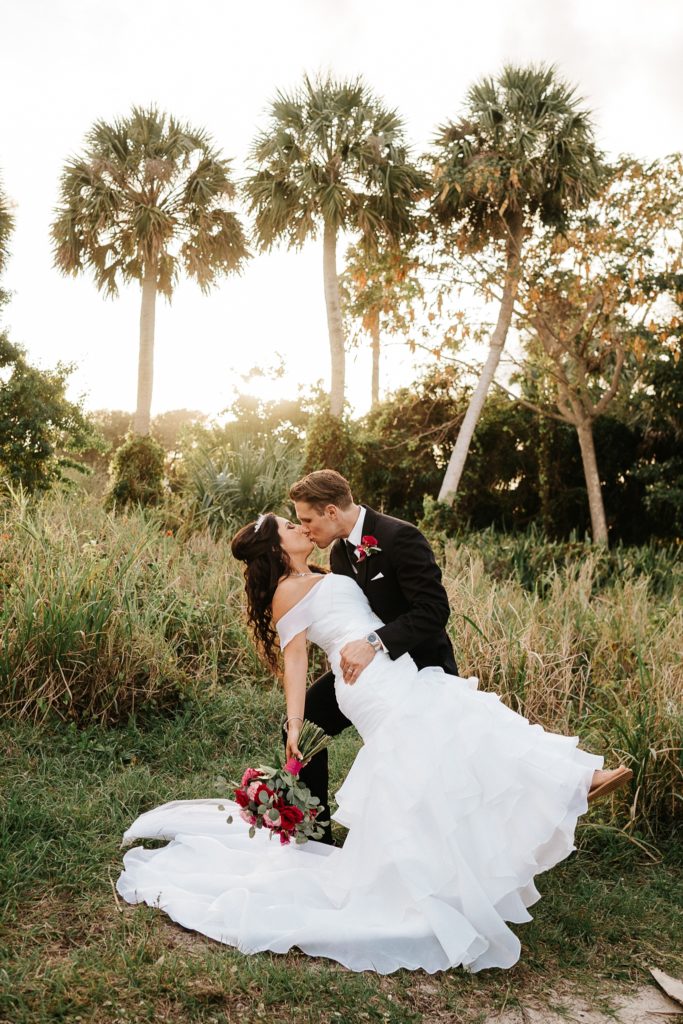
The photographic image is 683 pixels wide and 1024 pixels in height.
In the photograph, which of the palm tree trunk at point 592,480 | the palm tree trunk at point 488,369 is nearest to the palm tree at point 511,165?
the palm tree trunk at point 488,369

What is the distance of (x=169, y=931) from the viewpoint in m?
3.12

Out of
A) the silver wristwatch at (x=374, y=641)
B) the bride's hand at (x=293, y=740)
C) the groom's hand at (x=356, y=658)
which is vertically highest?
the silver wristwatch at (x=374, y=641)

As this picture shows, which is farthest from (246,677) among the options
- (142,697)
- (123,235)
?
(123,235)

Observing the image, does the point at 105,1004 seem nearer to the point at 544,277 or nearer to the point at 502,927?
the point at 502,927

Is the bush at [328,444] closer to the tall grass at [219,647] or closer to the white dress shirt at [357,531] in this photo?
the tall grass at [219,647]

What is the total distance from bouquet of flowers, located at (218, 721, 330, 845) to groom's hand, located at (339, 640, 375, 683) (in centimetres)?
46

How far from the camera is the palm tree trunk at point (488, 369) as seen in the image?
15.1 meters

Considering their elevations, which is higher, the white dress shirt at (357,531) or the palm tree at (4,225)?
the palm tree at (4,225)

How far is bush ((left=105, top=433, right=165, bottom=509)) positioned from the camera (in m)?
14.9

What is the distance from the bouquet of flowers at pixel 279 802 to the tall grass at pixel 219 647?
1947mm

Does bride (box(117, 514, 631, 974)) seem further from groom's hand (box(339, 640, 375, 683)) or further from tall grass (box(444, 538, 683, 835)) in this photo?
tall grass (box(444, 538, 683, 835))

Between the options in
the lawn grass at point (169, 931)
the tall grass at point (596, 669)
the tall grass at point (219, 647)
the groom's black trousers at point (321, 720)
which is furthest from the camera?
the tall grass at point (219, 647)

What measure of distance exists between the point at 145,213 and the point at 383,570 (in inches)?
604

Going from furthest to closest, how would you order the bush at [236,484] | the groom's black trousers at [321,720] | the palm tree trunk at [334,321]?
the palm tree trunk at [334,321], the bush at [236,484], the groom's black trousers at [321,720]
